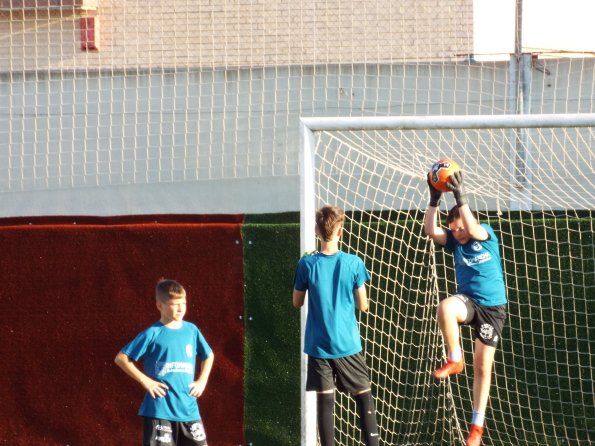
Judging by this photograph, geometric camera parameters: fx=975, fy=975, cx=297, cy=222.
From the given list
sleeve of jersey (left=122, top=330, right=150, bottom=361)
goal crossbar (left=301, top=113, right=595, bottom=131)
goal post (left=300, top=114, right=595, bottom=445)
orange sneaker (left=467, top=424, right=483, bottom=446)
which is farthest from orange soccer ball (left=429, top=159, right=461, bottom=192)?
sleeve of jersey (left=122, top=330, right=150, bottom=361)

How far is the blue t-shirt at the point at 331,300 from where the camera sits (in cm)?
571

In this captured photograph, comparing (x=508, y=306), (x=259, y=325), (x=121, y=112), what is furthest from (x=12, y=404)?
(x=508, y=306)

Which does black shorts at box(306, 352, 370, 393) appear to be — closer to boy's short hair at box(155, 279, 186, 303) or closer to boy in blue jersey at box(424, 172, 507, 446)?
boy in blue jersey at box(424, 172, 507, 446)

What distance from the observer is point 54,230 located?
7.59 m

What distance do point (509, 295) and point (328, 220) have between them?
6.78ft

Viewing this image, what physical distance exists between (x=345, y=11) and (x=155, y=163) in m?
2.54

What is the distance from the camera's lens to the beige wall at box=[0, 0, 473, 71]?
367 inches

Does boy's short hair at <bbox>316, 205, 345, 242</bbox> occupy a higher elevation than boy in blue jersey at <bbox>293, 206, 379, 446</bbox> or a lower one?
higher

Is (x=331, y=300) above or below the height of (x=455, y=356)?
above

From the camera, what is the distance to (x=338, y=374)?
575 cm

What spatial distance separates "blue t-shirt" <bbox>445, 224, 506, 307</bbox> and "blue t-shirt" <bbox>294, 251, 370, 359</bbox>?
67 centimetres

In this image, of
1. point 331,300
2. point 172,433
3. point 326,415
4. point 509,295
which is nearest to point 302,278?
point 331,300

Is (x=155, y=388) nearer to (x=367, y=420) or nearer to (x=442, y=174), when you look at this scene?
(x=367, y=420)

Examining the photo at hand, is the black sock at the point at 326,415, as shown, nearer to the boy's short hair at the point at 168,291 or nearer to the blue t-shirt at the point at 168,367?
the blue t-shirt at the point at 168,367
